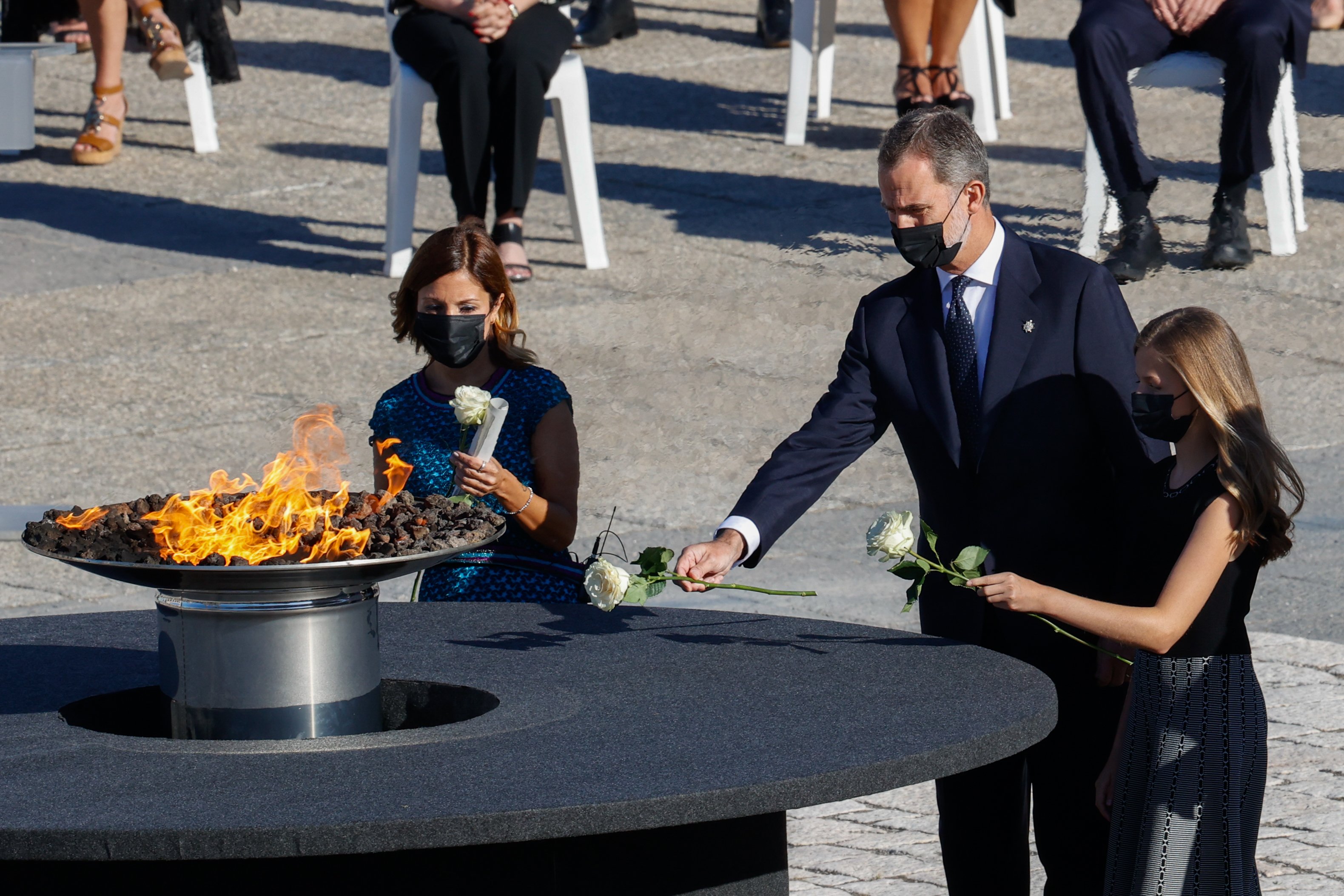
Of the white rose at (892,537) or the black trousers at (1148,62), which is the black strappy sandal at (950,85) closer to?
the black trousers at (1148,62)

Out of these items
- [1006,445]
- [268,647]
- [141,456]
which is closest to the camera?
A: [268,647]

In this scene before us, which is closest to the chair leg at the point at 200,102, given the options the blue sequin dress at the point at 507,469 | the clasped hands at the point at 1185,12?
the clasped hands at the point at 1185,12

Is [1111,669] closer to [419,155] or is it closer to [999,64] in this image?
[419,155]

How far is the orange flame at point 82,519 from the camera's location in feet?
10.3

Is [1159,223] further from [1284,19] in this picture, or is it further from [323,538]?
[323,538]

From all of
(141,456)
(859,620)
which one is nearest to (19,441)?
(141,456)

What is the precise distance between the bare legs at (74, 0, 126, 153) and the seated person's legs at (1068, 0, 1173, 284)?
16.0 ft

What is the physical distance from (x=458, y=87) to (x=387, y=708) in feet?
15.4

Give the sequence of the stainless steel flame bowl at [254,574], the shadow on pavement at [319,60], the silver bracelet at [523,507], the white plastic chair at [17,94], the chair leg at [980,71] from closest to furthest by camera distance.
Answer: the stainless steel flame bowl at [254,574]
the silver bracelet at [523,507]
the white plastic chair at [17,94]
the chair leg at [980,71]
the shadow on pavement at [319,60]

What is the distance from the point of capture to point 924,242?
11.5 feet

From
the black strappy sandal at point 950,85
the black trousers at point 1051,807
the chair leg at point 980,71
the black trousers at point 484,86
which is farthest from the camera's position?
the chair leg at point 980,71

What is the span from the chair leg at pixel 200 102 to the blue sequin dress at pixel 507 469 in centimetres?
643

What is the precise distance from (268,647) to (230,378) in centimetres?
469

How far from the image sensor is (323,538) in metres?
3.05
